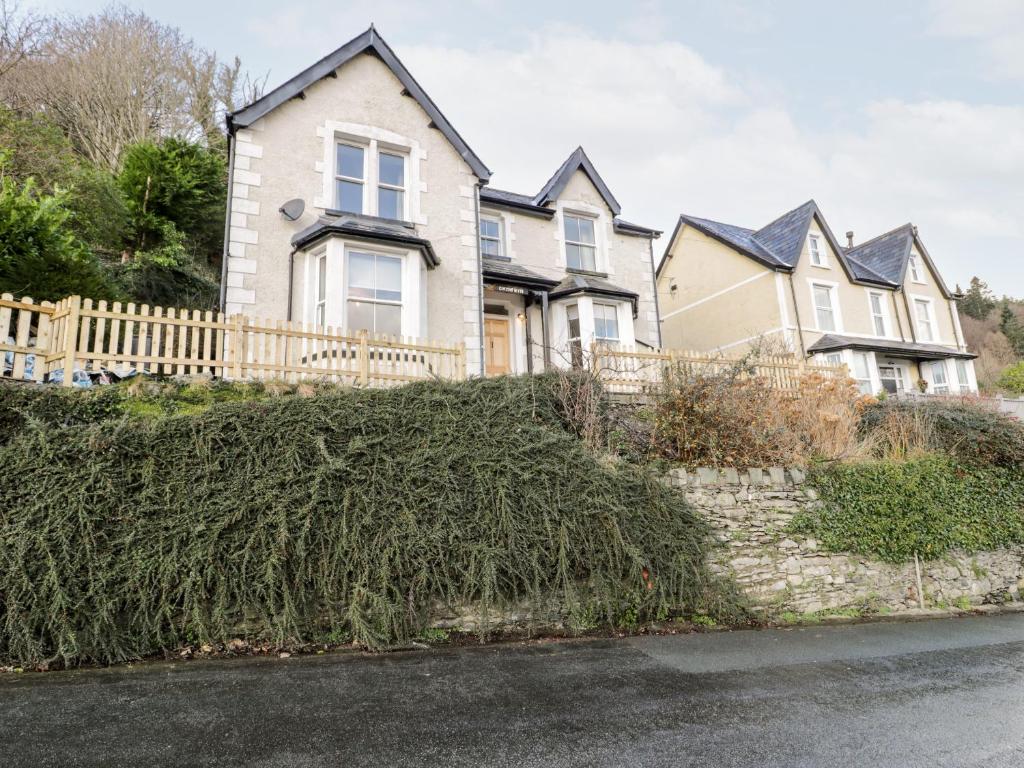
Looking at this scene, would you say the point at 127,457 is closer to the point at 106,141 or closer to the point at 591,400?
the point at 591,400

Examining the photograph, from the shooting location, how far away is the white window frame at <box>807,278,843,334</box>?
788 inches

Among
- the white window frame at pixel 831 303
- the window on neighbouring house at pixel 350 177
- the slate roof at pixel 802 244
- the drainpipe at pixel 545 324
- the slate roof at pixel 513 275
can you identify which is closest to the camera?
Result: the window on neighbouring house at pixel 350 177

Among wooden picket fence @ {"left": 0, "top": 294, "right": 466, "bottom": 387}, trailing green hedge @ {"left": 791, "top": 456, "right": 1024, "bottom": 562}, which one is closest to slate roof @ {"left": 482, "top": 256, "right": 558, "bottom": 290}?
wooden picket fence @ {"left": 0, "top": 294, "right": 466, "bottom": 387}

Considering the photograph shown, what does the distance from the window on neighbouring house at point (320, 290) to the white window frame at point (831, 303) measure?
59.1ft

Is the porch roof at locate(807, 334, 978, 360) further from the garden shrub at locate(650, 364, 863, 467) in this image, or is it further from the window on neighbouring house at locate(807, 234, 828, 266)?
the garden shrub at locate(650, 364, 863, 467)

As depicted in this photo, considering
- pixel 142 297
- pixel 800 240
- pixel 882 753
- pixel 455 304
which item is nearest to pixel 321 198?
pixel 455 304

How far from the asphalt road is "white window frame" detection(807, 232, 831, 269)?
18.6 m

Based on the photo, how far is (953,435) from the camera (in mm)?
Result: 9078

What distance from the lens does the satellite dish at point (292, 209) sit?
10516mm

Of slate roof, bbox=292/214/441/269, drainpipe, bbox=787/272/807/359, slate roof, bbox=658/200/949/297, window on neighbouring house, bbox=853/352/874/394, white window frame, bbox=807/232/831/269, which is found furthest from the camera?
white window frame, bbox=807/232/831/269

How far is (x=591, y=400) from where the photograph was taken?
6984 mm

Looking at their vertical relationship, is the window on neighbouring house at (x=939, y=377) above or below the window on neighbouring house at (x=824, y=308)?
below

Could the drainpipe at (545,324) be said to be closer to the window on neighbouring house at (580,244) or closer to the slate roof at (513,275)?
the slate roof at (513,275)

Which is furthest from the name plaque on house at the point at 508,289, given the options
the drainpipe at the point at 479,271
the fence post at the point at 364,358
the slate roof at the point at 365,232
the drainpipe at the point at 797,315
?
the drainpipe at the point at 797,315
